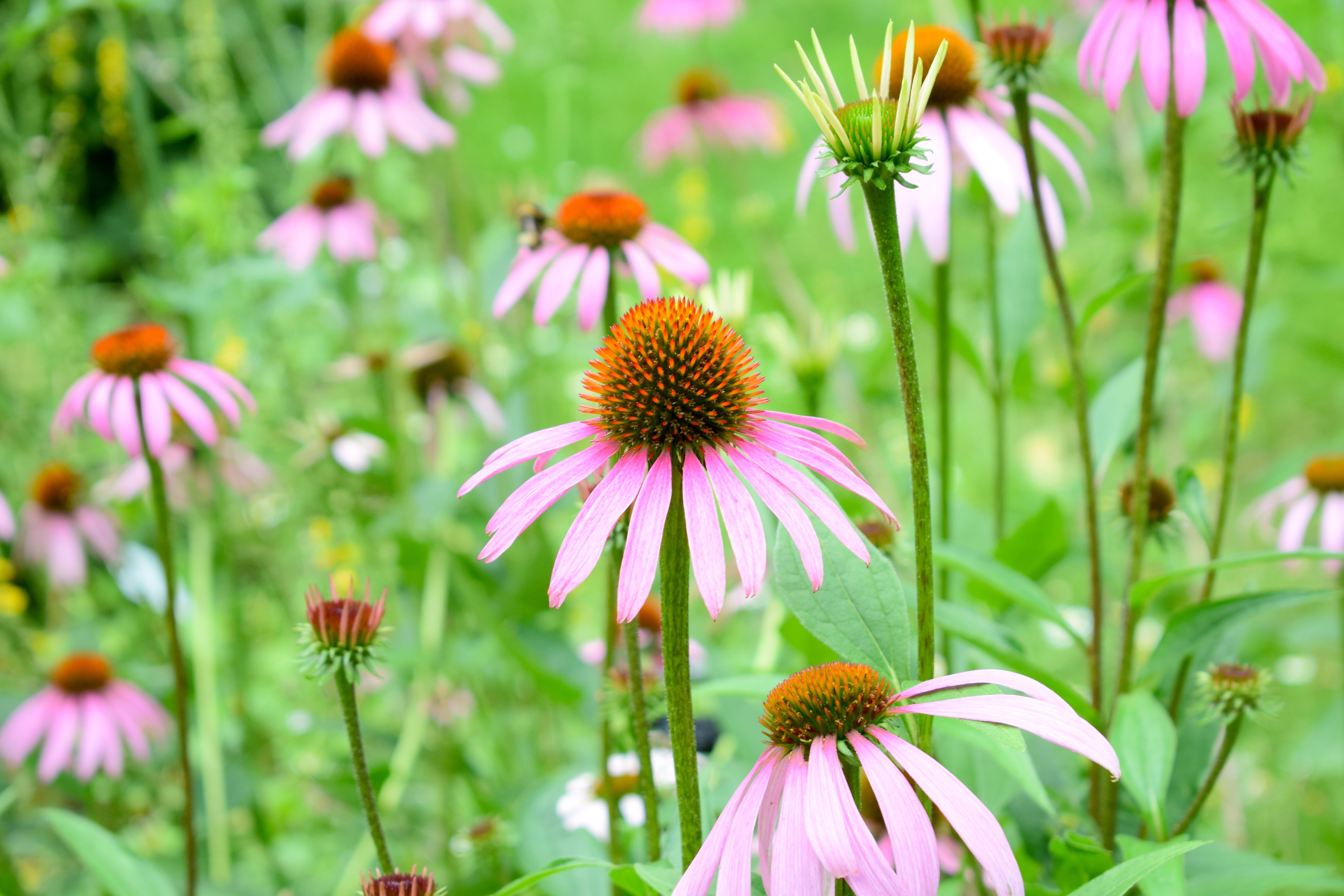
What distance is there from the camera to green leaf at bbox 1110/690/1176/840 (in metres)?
0.65

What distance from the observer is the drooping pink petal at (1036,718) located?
44 centimetres

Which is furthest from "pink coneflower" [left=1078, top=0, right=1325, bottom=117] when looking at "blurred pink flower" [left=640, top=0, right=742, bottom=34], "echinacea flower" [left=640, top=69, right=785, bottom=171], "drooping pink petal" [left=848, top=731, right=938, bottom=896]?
"blurred pink flower" [left=640, top=0, right=742, bottom=34]

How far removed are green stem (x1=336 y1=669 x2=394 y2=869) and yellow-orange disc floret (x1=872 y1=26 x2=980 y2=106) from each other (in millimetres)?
587

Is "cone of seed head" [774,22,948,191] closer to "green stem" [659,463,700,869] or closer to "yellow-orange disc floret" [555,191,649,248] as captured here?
"green stem" [659,463,700,869]

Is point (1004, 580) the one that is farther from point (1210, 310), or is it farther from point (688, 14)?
point (688, 14)

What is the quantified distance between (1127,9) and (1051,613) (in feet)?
1.38

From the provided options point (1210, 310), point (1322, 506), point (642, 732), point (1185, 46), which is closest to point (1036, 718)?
point (642, 732)

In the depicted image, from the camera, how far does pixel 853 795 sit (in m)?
0.51

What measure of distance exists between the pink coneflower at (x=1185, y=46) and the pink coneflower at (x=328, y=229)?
1.09 m

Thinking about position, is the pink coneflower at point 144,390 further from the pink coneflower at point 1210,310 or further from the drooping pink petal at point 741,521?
the pink coneflower at point 1210,310

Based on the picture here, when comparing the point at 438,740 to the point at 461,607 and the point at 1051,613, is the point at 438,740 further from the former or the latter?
the point at 1051,613

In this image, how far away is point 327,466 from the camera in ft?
5.24

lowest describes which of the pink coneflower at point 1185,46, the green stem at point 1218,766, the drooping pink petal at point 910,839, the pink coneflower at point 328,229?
the green stem at point 1218,766

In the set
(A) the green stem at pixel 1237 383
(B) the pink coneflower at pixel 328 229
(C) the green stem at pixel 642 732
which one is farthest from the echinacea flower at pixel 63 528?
(A) the green stem at pixel 1237 383
